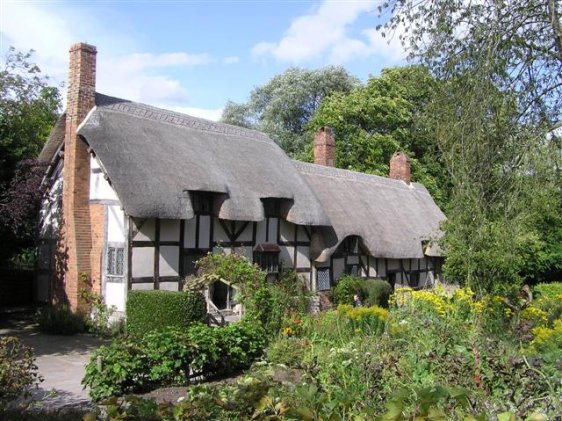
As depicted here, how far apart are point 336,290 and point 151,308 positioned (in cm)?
796

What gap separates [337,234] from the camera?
1938 centimetres

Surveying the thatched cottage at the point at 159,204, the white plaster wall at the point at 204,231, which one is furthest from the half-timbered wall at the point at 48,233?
the white plaster wall at the point at 204,231

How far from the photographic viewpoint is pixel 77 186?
1498 centimetres

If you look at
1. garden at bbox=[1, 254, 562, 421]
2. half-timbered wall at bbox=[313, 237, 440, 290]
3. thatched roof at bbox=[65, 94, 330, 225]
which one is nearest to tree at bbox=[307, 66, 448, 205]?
half-timbered wall at bbox=[313, 237, 440, 290]

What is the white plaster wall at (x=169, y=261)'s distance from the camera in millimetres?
14562

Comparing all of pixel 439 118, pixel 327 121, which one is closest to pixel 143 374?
pixel 439 118

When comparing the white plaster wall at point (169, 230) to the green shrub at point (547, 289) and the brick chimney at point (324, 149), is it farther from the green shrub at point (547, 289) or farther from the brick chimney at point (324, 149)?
the green shrub at point (547, 289)

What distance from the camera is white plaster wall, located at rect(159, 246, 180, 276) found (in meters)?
14.6

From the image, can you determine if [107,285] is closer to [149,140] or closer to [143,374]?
[149,140]

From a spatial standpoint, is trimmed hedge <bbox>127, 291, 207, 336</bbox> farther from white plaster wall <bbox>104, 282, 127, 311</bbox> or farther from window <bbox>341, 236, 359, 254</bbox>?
window <bbox>341, 236, 359, 254</bbox>

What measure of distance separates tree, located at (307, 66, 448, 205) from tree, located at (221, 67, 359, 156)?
5625mm

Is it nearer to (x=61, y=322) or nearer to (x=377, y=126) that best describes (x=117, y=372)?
(x=61, y=322)

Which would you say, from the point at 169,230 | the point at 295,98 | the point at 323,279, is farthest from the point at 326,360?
the point at 295,98

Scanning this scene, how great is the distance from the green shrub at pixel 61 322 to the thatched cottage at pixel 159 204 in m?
0.40
